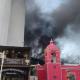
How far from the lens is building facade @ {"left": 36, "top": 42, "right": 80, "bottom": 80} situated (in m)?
25.1

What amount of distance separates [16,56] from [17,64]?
3.57 ft

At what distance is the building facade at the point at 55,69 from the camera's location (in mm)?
25062

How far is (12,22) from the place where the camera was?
2631 centimetres

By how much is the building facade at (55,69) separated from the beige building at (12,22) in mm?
2934

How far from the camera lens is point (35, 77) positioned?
23453 millimetres

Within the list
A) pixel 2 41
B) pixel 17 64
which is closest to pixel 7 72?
pixel 17 64

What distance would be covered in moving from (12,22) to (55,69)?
242 inches

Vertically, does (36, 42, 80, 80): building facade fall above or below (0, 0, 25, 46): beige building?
below

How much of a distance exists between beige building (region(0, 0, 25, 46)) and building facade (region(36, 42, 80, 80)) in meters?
2.93

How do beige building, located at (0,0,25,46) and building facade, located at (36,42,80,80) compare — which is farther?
building facade, located at (36,42,80,80)

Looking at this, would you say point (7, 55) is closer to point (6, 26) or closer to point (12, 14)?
point (6, 26)

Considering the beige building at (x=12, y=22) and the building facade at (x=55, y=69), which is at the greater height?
the beige building at (x=12, y=22)

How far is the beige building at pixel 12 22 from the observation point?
23.9 meters

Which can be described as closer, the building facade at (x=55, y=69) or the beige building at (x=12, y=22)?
the beige building at (x=12, y=22)
